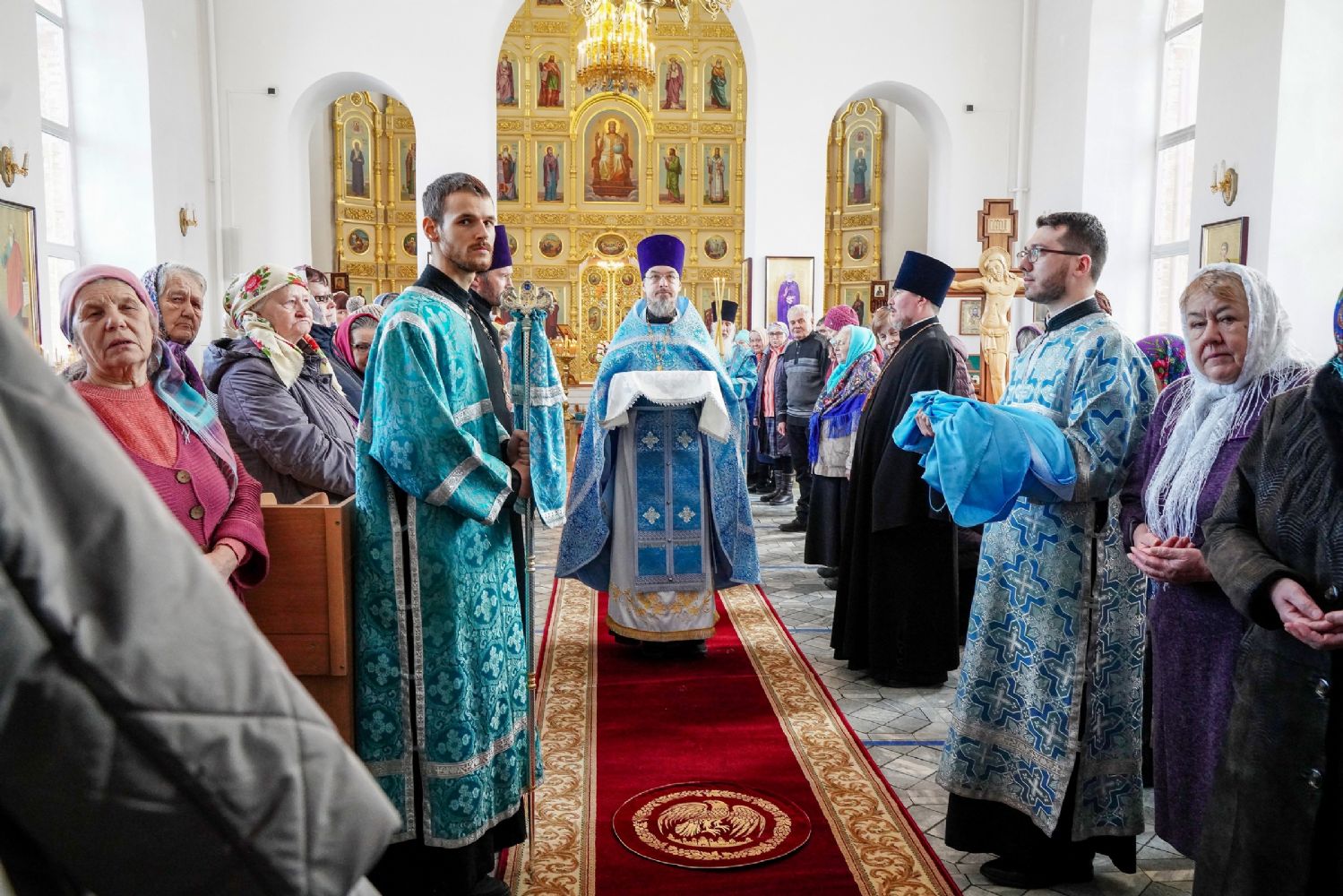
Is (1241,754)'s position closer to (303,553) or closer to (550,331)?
(303,553)

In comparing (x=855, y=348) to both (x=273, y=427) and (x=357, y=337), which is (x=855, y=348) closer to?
(x=357, y=337)

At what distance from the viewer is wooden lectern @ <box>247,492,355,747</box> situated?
2.41m

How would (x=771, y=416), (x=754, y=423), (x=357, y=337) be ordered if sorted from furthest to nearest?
(x=754, y=423), (x=771, y=416), (x=357, y=337)

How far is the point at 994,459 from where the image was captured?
242cm

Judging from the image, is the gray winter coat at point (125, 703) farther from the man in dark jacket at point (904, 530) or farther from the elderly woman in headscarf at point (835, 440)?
the elderly woman in headscarf at point (835, 440)

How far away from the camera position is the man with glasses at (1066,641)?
2.58m

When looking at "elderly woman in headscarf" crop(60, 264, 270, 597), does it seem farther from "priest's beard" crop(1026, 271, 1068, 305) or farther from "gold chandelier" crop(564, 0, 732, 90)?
"gold chandelier" crop(564, 0, 732, 90)

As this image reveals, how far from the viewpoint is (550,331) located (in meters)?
18.5

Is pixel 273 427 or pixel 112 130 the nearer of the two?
pixel 273 427

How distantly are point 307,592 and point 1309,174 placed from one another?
324 inches

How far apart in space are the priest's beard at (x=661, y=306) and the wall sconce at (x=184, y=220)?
7986 mm

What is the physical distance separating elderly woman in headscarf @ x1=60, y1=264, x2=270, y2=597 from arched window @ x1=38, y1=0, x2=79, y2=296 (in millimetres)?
8831

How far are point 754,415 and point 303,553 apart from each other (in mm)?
8490

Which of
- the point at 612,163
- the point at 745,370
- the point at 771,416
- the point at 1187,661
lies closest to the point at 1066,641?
the point at 1187,661
